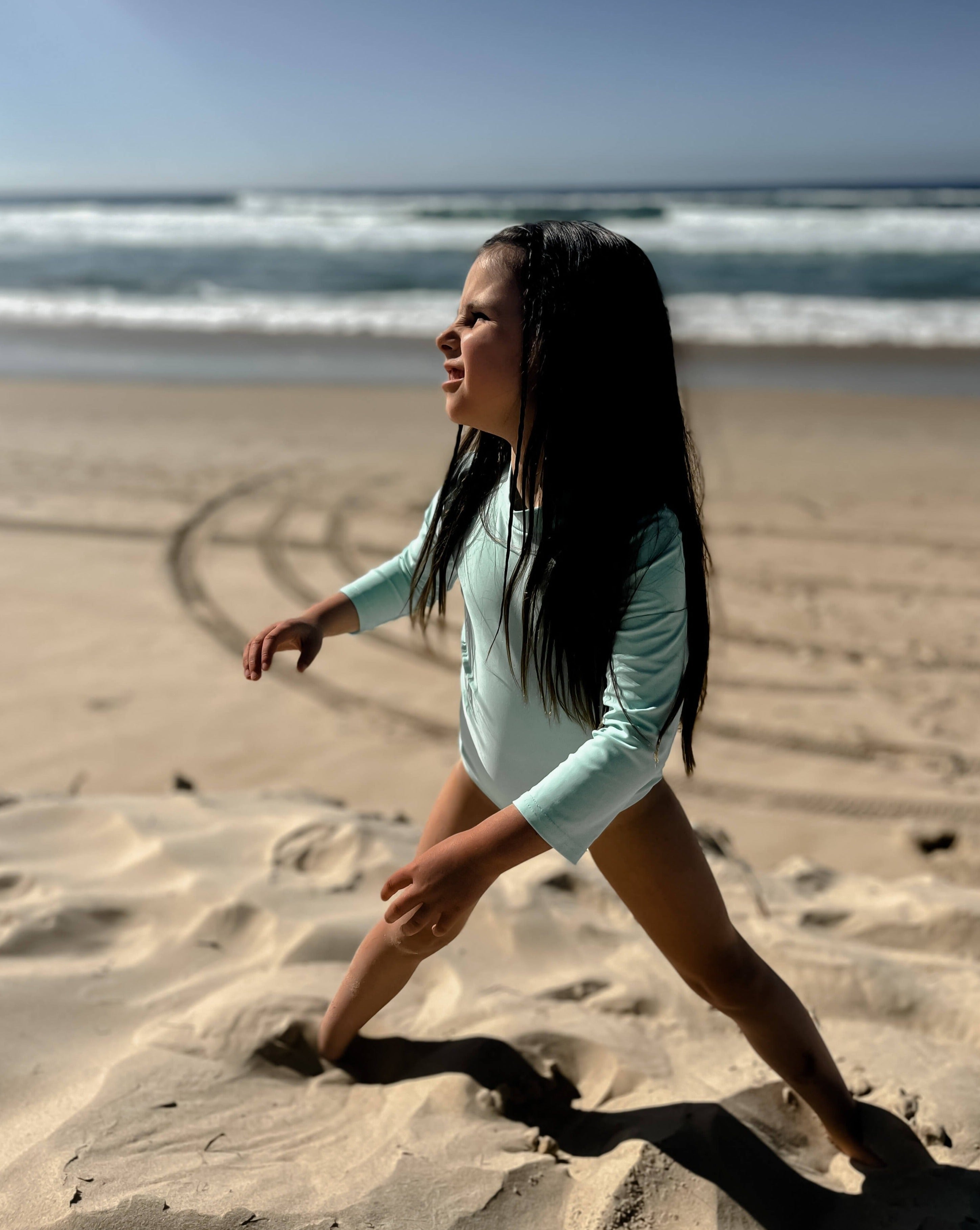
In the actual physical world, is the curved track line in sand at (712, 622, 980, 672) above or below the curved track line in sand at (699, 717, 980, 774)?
above

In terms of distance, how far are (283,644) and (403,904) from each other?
0.55 meters

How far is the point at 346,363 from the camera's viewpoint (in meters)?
10.6

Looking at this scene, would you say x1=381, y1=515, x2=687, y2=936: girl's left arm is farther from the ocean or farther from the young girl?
the ocean

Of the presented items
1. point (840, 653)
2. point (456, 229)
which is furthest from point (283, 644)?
point (456, 229)

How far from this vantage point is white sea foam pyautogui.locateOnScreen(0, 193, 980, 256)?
65.3 feet

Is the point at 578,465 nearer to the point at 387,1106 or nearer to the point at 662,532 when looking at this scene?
the point at 662,532

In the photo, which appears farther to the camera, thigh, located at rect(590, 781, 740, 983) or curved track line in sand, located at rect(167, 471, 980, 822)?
curved track line in sand, located at rect(167, 471, 980, 822)

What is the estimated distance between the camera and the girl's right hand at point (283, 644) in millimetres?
1610

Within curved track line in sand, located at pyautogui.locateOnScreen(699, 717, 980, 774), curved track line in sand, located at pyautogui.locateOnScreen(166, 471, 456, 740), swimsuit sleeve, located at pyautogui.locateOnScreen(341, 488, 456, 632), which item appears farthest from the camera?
curved track line in sand, located at pyautogui.locateOnScreen(166, 471, 456, 740)

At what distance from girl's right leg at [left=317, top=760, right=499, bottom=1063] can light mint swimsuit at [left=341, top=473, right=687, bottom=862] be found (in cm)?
5

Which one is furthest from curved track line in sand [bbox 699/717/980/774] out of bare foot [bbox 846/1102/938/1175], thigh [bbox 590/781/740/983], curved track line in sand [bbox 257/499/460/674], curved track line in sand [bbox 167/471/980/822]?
thigh [bbox 590/781/740/983]

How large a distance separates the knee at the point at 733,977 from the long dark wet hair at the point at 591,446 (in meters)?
0.46

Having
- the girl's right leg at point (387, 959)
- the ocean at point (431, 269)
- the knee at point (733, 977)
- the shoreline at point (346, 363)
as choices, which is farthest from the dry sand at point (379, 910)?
Answer: the shoreline at point (346, 363)

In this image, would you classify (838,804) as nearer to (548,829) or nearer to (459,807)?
(459,807)
